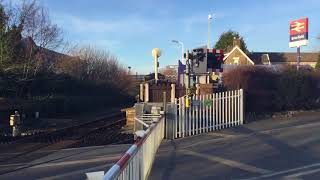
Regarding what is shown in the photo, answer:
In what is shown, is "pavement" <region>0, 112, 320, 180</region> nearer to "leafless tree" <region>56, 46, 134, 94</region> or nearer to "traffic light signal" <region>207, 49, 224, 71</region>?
"traffic light signal" <region>207, 49, 224, 71</region>

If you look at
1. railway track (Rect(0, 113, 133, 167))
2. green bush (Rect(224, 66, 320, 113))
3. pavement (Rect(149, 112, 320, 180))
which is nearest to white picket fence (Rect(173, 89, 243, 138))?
pavement (Rect(149, 112, 320, 180))

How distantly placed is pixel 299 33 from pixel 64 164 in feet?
99.8

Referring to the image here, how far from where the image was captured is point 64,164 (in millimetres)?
13852

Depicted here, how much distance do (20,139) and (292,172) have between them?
1381cm

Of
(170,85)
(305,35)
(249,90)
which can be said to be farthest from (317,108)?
(305,35)

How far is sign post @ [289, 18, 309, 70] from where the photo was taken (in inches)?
1563

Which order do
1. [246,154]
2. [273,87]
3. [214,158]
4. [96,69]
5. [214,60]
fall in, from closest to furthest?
1. [214,158]
2. [246,154]
3. [214,60]
4. [273,87]
5. [96,69]

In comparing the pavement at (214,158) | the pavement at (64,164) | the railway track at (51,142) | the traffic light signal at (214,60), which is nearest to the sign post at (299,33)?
the traffic light signal at (214,60)

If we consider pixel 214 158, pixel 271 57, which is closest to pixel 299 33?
pixel 214 158

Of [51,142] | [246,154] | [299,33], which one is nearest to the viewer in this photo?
[246,154]

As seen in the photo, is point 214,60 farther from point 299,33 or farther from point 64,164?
point 299,33

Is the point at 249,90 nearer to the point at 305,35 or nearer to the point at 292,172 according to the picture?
the point at 292,172

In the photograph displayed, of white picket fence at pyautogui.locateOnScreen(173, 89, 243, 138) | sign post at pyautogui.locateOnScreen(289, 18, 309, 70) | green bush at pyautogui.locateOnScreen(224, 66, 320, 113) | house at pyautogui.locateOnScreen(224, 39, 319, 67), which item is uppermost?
house at pyautogui.locateOnScreen(224, 39, 319, 67)

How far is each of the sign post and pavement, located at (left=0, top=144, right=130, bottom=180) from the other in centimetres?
2599
